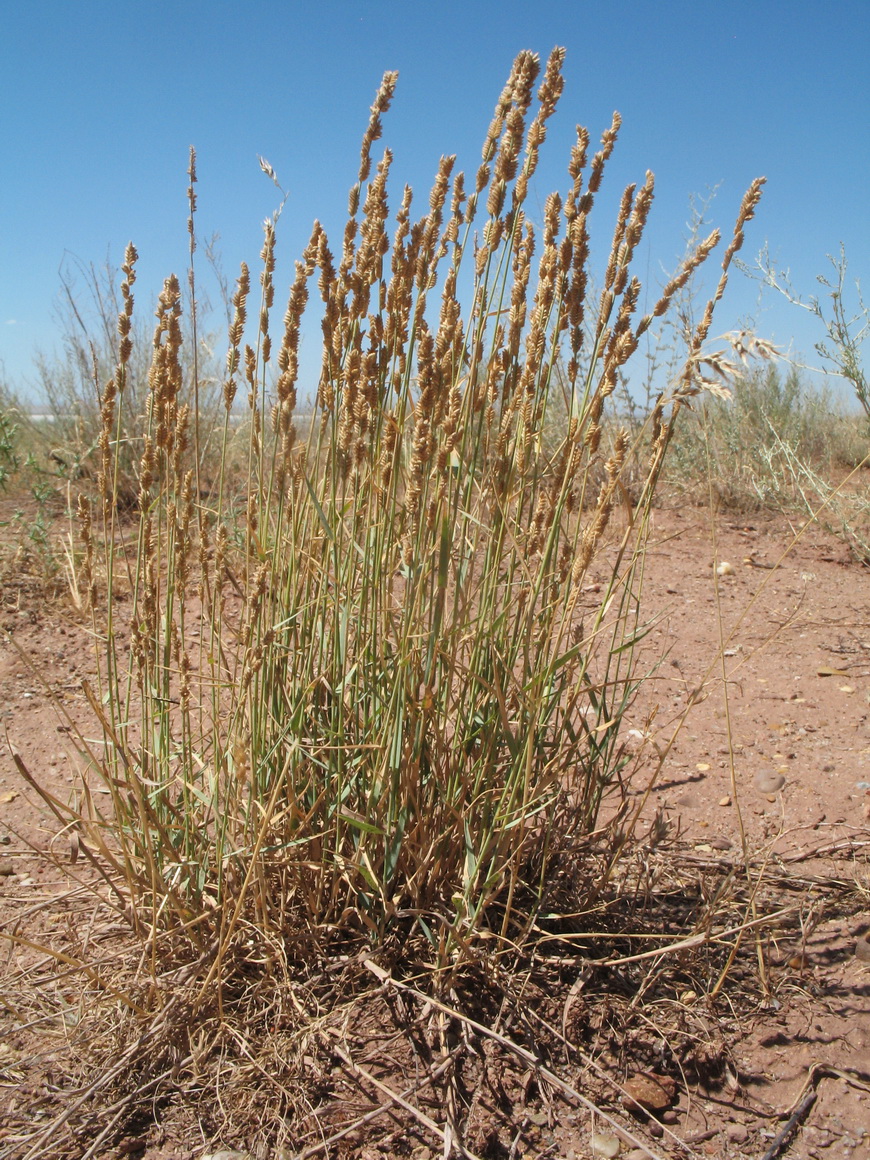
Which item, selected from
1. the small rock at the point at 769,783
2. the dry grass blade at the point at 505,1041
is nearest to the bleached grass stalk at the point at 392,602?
the dry grass blade at the point at 505,1041

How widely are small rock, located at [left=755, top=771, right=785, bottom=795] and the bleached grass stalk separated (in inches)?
36.3

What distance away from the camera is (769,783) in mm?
2309

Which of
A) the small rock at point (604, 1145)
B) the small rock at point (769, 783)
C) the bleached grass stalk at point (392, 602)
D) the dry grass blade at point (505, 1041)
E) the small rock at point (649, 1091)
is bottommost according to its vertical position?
the small rock at point (604, 1145)

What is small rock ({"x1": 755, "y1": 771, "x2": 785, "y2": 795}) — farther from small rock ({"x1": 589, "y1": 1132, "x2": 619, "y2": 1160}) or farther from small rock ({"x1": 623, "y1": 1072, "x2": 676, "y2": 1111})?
small rock ({"x1": 589, "y1": 1132, "x2": 619, "y2": 1160})

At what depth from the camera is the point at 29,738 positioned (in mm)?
2633

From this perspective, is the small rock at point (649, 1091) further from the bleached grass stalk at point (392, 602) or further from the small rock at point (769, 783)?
the small rock at point (769, 783)

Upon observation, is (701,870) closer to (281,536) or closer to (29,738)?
(281,536)

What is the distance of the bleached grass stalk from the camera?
4.34 ft

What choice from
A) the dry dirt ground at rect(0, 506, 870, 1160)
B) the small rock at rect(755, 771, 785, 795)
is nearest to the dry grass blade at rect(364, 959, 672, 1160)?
the dry dirt ground at rect(0, 506, 870, 1160)

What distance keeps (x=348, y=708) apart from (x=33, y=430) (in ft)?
21.2

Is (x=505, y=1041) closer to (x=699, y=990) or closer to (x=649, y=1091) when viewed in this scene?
(x=649, y=1091)

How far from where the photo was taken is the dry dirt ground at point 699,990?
1296 millimetres

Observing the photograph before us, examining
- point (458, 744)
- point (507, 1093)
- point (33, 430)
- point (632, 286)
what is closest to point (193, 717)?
point (458, 744)

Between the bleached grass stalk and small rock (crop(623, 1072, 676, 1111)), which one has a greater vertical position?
the bleached grass stalk
